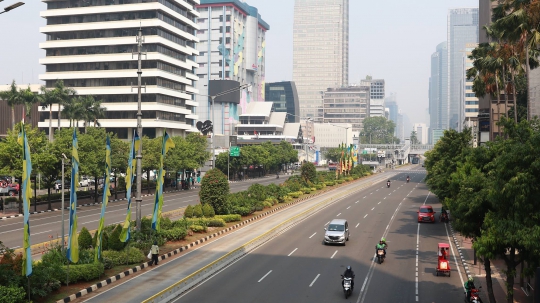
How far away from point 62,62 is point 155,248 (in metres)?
88.6

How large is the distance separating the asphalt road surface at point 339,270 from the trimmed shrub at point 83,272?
14.7 ft

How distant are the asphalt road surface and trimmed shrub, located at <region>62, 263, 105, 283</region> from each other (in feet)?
14.7

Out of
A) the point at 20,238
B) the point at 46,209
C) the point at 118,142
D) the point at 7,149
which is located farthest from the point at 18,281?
the point at 118,142

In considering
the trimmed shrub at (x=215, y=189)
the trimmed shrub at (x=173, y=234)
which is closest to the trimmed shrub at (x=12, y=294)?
the trimmed shrub at (x=173, y=234)

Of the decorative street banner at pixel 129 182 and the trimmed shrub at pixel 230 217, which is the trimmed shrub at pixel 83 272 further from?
the trimmed shrub at pixel 230 217

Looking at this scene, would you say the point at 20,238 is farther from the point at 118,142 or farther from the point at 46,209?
the point at 118,142

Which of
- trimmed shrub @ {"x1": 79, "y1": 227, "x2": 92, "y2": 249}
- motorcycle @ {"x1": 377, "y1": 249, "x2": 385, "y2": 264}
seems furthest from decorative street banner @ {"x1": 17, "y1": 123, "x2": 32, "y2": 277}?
motorcycle @ {"x1": 377, "y1": 249, "x2": 385, "y2": 264}

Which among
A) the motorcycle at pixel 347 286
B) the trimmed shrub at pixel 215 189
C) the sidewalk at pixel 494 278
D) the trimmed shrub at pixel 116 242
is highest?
the trimmed shrub at pixel 215 189

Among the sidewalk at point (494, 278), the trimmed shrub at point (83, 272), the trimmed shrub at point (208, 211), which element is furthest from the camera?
the trimmed shrub at point (208, 211)

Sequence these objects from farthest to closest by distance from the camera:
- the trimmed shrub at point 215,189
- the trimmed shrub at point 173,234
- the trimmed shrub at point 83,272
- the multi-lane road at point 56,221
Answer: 1. the trimmed shrub at point 215,189
2. the multi-lane road at point 56,221
3. the trimmed shrub at point 173,234
4. the trimmed shrub at point 83,272

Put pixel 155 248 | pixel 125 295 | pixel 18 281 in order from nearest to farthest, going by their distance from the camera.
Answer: pixel 18 281
pixel 125 295
pixel 155 248

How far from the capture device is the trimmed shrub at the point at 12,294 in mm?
18938

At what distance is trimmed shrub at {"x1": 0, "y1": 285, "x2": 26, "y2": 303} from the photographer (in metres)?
18.9

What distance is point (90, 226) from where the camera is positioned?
44.0m
